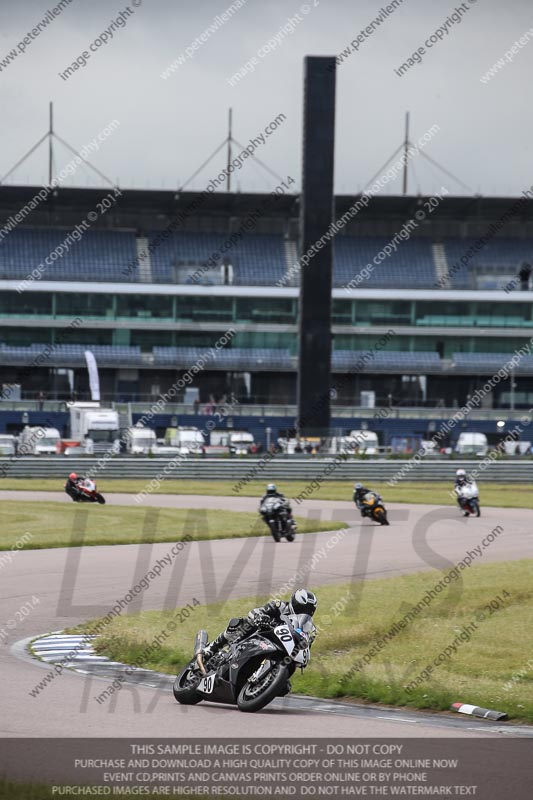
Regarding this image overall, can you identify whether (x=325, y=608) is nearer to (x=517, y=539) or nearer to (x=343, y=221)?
(x=517, y=539)

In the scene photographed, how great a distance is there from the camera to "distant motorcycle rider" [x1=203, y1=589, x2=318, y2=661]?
10.9 metres

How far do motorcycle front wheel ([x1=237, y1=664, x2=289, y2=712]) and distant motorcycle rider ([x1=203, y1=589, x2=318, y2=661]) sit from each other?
0.47 metres

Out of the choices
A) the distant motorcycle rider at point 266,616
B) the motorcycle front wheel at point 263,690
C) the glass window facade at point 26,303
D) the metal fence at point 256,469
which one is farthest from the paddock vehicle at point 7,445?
the motorcycle front wheel at point 263,690

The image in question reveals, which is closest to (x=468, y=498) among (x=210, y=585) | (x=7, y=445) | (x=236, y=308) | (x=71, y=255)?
(x=210, y=585)

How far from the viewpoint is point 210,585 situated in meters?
20.0

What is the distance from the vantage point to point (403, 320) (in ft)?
287

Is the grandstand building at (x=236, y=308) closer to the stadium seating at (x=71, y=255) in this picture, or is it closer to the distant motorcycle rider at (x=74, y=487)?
the stadium seating at (x=71, y=255)

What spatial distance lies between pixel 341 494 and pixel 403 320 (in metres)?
42.7

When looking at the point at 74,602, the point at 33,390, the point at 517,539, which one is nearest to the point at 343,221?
the point at 33,390

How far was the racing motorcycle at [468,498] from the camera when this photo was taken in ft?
114

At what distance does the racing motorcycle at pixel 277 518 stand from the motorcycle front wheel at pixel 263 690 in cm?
1669

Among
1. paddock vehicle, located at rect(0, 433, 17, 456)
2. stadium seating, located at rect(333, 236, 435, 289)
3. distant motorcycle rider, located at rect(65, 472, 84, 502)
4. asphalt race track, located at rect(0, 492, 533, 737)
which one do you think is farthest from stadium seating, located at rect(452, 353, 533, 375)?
distant motorcycle rider, located at rect(65, 472, 84, 502)

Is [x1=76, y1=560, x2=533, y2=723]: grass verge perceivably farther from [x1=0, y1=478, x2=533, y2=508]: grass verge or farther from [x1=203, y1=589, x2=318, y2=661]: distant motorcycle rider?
[x1=0, y1=478, x2=533, y2=508]: grass verge

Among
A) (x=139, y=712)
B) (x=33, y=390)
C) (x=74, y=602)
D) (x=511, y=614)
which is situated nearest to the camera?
(x=139, y=712)
